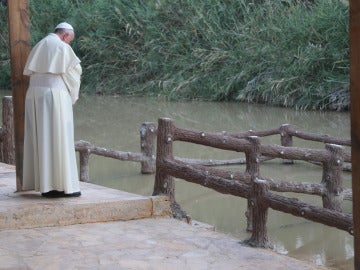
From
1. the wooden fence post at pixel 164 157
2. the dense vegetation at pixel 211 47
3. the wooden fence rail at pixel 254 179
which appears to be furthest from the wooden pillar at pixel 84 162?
the dense vegetation at pixel 211 47

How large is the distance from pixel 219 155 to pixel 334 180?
14.3 ft

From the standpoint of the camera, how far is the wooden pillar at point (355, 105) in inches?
141

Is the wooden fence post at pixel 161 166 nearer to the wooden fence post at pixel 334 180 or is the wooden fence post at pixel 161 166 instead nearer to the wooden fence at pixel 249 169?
the wooden fence at pixel 249 169

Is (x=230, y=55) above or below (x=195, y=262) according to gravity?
above

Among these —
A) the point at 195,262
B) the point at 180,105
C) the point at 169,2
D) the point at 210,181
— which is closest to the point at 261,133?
the point at 210,181

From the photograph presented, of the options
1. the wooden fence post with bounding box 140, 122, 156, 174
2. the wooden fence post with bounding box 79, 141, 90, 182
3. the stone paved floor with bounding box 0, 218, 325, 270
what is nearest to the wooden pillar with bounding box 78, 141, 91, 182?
the wooden fence post with bounding box 79, 141, 90, 182

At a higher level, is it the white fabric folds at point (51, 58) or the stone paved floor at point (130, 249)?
the white fabric folds at point (51, 58)

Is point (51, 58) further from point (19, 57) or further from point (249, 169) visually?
point (249, 169)

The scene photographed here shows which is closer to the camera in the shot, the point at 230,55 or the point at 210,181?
the point at 210,181

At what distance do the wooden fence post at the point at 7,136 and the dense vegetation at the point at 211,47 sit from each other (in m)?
9.29

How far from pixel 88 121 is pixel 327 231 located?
10.1 m

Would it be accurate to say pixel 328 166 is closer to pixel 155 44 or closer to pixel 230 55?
pixel 230 55

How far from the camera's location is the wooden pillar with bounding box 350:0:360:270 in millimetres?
3590

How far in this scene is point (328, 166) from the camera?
8.78 metres
